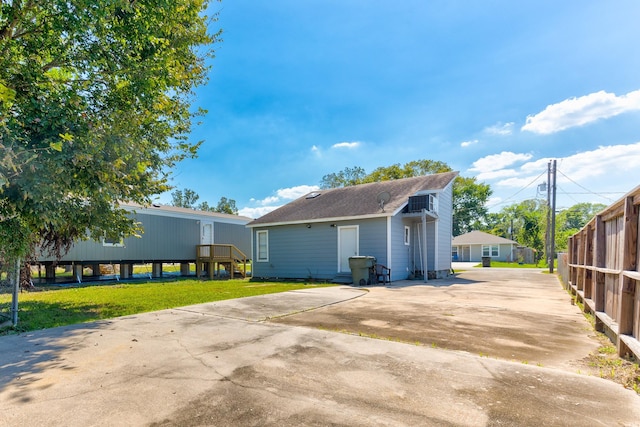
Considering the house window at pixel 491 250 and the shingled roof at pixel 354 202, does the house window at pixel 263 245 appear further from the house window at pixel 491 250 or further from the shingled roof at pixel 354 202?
the house window at pixel 491 250

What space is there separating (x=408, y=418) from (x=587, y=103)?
25812mm

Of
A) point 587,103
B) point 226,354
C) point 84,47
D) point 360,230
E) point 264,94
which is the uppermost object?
point 587,103

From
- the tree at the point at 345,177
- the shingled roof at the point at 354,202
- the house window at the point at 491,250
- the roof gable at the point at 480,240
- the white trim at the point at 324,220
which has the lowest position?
the house window at the point at 491,250

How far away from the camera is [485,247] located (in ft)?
133

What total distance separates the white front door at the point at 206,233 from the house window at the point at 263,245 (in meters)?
5.12

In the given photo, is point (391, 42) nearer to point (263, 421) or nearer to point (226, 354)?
point (226, 354)

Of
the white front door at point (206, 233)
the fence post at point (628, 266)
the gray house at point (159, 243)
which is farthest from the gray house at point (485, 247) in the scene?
the fence post at point (628, 266)

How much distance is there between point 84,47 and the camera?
21.5ft

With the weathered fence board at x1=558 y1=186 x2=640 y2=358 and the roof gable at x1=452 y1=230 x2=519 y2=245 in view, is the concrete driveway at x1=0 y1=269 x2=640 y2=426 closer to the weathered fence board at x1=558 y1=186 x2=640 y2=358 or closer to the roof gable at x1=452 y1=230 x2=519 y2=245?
the weathered fence board at x1=558 y1=186 x2=640 y2=358

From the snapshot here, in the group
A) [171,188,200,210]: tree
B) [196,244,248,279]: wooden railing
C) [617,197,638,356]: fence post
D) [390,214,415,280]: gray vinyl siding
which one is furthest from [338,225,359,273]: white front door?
[171,188,200,210]: tree

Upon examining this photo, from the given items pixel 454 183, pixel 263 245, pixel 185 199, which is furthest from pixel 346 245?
pixel 185 199

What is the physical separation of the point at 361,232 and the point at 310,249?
110 inches

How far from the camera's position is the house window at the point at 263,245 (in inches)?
671

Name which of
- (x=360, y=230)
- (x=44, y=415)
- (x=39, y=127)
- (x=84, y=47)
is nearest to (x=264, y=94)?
(x=360, y=230)
